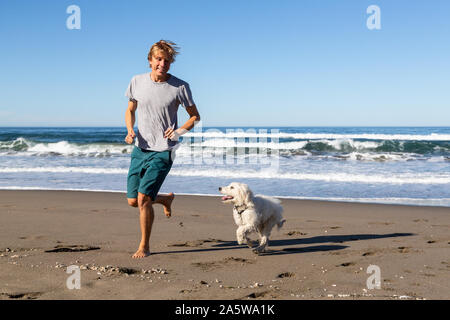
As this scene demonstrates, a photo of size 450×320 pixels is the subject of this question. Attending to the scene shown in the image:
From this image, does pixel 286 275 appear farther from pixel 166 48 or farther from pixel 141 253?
pixel 166 48

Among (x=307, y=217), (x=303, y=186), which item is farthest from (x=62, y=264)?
(x=303, y=186)

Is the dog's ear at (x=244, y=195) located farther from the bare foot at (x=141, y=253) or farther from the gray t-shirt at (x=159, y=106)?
the bare foot at (x=141, y=253)

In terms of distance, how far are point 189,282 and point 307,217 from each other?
3.73 meters

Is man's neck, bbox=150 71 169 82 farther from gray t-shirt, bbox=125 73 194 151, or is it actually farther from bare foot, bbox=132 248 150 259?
bare foot, bbox=132 248 150 259

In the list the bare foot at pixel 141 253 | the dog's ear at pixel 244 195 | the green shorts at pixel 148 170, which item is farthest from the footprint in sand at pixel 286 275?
the green shorts at pixel 148 170

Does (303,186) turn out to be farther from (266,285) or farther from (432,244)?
(266,285)

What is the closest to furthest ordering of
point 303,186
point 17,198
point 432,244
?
1. point 432,244
2. point 17,198
3. point 303,186

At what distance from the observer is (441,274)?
4031mm

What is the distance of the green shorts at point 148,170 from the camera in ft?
15.0

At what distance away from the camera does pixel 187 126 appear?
452 centimetres

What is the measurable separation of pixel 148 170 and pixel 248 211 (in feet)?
3.86

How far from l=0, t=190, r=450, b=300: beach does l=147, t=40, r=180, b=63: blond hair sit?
2.07 metres
